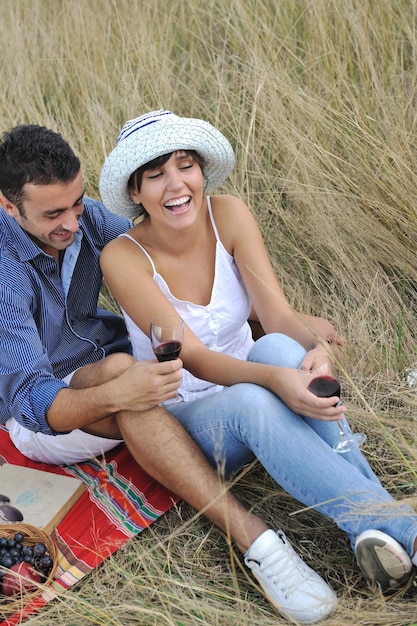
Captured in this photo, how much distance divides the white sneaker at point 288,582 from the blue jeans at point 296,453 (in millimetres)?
177

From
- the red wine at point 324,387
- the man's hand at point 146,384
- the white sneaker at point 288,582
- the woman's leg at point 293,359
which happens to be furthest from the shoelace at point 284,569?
the man's hand at point 146,384

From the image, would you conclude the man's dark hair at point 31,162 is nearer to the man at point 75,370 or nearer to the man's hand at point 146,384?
the man at point 75,370

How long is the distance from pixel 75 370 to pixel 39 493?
1.66 feet

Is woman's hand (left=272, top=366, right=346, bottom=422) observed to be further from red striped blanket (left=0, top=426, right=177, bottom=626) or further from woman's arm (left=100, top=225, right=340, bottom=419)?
red striped blanket (left=0, top=426, right=177, bottom=626)

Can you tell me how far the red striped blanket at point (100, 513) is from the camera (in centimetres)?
294

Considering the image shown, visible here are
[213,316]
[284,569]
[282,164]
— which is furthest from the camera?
[282,164]

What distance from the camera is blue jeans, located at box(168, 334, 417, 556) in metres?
2.62

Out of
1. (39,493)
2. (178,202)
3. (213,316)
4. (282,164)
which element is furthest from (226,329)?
(282,164)

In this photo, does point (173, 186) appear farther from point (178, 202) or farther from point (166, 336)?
point (166, 336)

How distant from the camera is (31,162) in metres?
3.13

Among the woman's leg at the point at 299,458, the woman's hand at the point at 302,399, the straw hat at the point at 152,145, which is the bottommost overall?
the woman's leg at the point at 299,458

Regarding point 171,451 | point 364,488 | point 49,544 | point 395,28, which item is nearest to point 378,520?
point 364,488

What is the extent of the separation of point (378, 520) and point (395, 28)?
3240 mm

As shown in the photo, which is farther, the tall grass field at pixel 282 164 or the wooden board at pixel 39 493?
the wooden board at pixel 39 493
